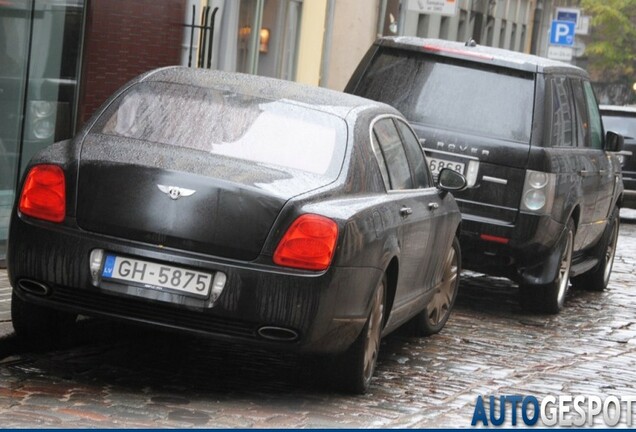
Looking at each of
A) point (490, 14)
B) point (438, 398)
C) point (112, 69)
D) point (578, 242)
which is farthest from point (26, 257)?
point (490, 14)

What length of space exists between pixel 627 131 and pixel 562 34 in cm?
643

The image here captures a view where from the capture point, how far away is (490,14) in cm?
4103

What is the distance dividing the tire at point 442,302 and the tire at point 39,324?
2.79m

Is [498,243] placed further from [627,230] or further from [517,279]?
[627,230]

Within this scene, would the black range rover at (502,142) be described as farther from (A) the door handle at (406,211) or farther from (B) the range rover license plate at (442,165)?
(A) the door handle at (406,211)

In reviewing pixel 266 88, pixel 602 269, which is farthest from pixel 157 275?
pixel 602 269

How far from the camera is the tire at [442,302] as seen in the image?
36.3ft

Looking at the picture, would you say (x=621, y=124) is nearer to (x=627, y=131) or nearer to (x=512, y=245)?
(x=627, y=131)

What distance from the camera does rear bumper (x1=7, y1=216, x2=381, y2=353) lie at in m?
7.80

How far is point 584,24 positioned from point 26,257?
33.8 meters

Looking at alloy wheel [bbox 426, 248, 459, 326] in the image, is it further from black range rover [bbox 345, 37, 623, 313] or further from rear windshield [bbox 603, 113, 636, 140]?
rear windshield [bbox 603, 113, 636, 140]

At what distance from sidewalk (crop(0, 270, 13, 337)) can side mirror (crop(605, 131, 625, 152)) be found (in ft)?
19.1

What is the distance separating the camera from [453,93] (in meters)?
13.0

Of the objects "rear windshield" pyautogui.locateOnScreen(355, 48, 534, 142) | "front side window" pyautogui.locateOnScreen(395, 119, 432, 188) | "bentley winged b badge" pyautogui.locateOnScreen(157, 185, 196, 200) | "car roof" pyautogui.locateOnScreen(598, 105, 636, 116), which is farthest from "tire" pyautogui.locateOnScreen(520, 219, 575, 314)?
"car roof" pyautogui.locateOnScreen(598, 105, 636, 116)
